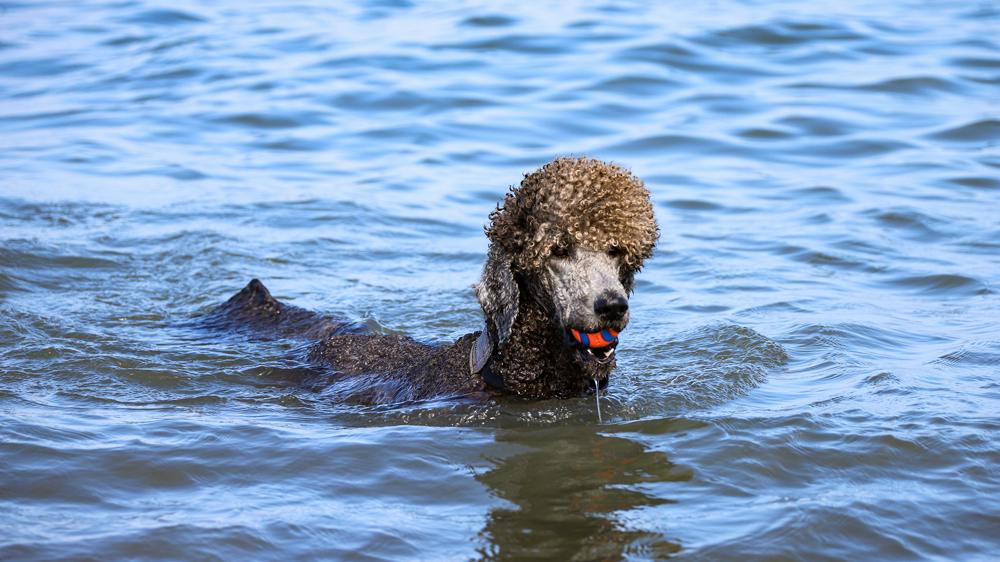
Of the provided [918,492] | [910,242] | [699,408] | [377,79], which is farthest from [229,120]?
[918,492]

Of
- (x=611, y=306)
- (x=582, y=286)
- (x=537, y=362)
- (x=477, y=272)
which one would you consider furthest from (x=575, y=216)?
(x=477, y=272)

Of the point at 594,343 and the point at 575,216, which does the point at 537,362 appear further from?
the point at 575,216

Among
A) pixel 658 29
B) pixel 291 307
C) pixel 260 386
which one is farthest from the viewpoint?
pixel 658 29

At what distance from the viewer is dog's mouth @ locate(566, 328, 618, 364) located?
15.4ft

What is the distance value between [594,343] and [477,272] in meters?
4.12

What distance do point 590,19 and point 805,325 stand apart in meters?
11.8

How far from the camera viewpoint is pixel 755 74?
14.7m

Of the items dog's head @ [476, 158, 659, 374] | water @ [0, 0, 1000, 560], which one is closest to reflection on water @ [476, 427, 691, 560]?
water @ [0, 0, 1000, 560]

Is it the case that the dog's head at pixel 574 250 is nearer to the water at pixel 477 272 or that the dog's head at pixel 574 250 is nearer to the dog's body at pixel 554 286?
the dog's body at pixel 554 286

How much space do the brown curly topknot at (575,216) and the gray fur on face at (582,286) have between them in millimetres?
46

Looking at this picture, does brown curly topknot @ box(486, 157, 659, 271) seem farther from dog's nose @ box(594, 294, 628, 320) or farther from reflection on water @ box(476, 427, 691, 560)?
reflection on water @ box(476, 427, 691, 560)

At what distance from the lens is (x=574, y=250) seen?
4738 mm

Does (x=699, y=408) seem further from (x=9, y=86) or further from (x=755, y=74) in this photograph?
(x=9, y=86)

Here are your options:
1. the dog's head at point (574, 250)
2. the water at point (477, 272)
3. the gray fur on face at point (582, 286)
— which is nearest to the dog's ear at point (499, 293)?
the dog's head at point (574, 250)
